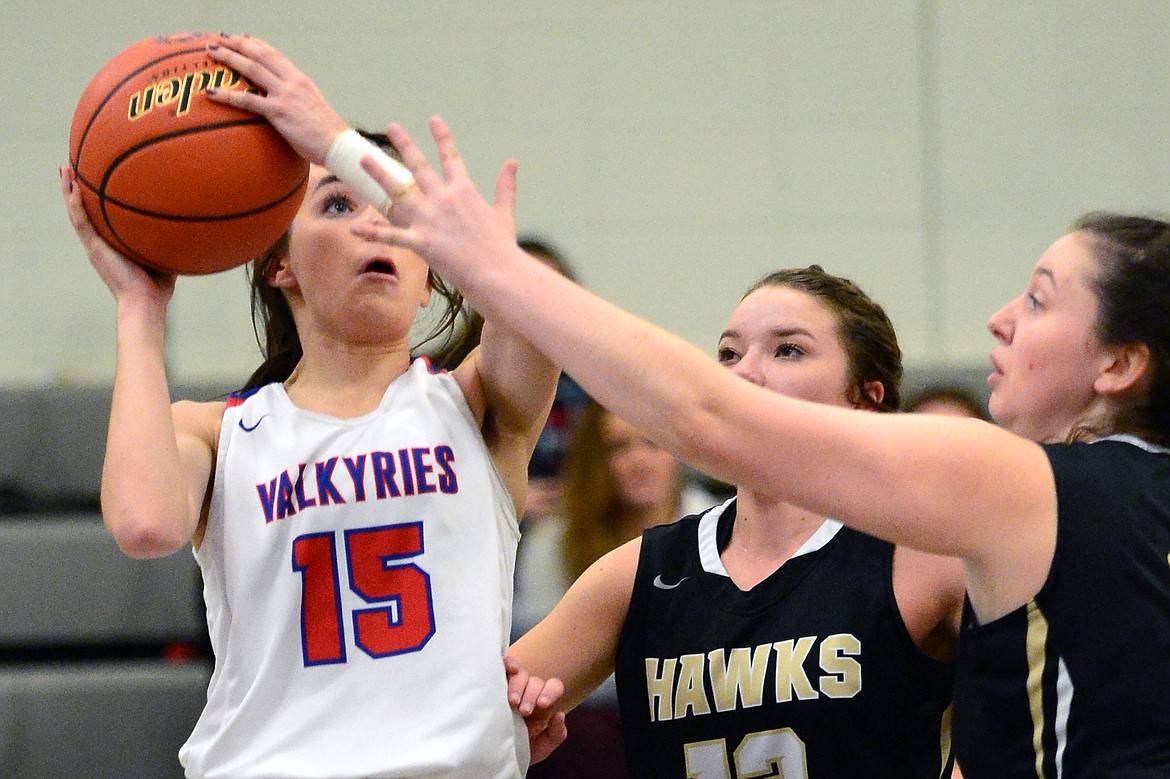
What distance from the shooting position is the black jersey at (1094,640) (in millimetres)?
1858

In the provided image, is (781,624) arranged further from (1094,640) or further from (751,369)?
(1094,640)

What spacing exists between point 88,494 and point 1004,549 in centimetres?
447

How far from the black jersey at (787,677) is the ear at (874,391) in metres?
0.31

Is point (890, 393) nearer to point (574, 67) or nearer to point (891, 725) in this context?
point (891, 725)

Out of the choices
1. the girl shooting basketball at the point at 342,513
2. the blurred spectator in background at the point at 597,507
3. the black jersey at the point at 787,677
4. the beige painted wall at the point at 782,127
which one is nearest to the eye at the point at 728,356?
the black jersey at the point at 787,677

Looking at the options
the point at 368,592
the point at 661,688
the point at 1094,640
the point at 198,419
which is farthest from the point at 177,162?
the point at 1094,640

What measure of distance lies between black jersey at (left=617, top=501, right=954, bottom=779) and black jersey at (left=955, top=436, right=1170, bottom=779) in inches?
19.7

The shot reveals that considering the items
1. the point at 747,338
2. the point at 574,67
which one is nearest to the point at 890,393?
the point at 747,338

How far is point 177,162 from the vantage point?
2158mm

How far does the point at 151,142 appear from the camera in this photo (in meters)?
2.17

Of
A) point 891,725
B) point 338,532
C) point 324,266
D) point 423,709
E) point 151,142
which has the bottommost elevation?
point 891,725

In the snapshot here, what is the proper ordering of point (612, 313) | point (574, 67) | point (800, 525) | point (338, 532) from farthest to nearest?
point (574, 67)
point (800, 525)
point (338, 532)
point (612, 313)

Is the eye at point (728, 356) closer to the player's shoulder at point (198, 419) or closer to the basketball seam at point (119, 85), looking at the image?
the player's shoulder at point (198, 419)

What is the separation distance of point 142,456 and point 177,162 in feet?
1.52
